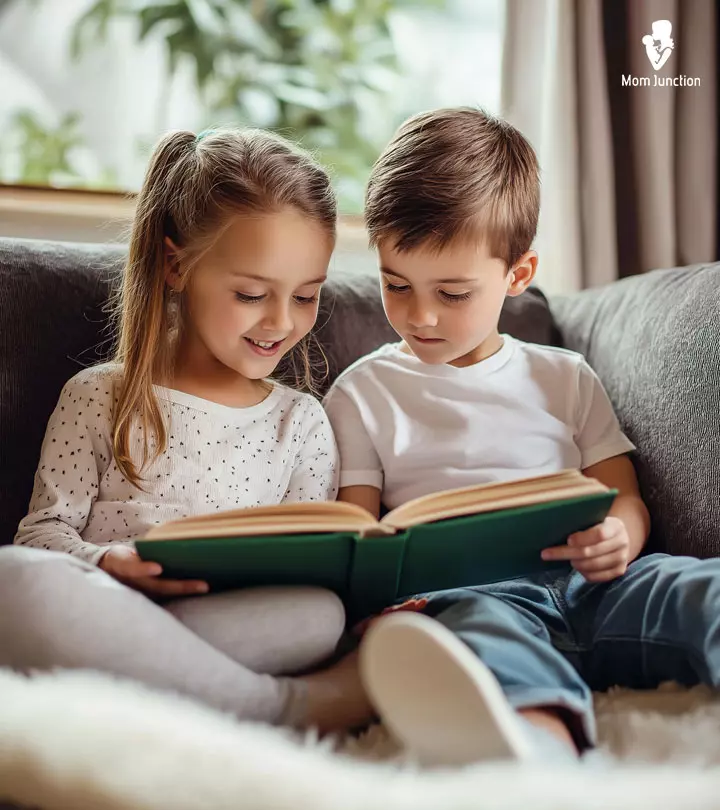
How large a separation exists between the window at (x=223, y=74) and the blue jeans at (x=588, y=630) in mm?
1373

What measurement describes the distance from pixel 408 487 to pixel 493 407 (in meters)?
0.17

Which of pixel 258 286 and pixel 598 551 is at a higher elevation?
pixel 258 286

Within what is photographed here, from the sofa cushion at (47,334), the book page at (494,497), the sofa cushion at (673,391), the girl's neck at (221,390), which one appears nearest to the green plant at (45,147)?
the sofa cushion at (47,334)

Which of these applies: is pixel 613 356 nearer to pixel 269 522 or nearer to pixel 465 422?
pixel 465 422

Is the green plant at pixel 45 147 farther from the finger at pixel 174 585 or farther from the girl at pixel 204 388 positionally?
the finger at pixel 174 585

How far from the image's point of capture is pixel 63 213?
1.84 metres

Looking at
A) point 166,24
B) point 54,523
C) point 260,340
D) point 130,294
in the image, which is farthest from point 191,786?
point 166,24

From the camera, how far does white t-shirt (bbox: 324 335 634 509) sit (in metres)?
1.25

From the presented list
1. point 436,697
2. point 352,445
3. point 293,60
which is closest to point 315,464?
point 352,445

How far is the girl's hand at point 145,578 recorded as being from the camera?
89 centimetres

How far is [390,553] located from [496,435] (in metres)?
0.45

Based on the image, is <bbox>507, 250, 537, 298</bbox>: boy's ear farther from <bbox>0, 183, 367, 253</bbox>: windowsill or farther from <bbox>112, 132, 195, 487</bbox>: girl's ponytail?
<bbox>0, 183, 367, 253</bbox>: windowsill

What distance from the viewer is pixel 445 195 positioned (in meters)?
1.15

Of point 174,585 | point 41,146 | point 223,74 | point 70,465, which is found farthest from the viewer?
point 223,74
